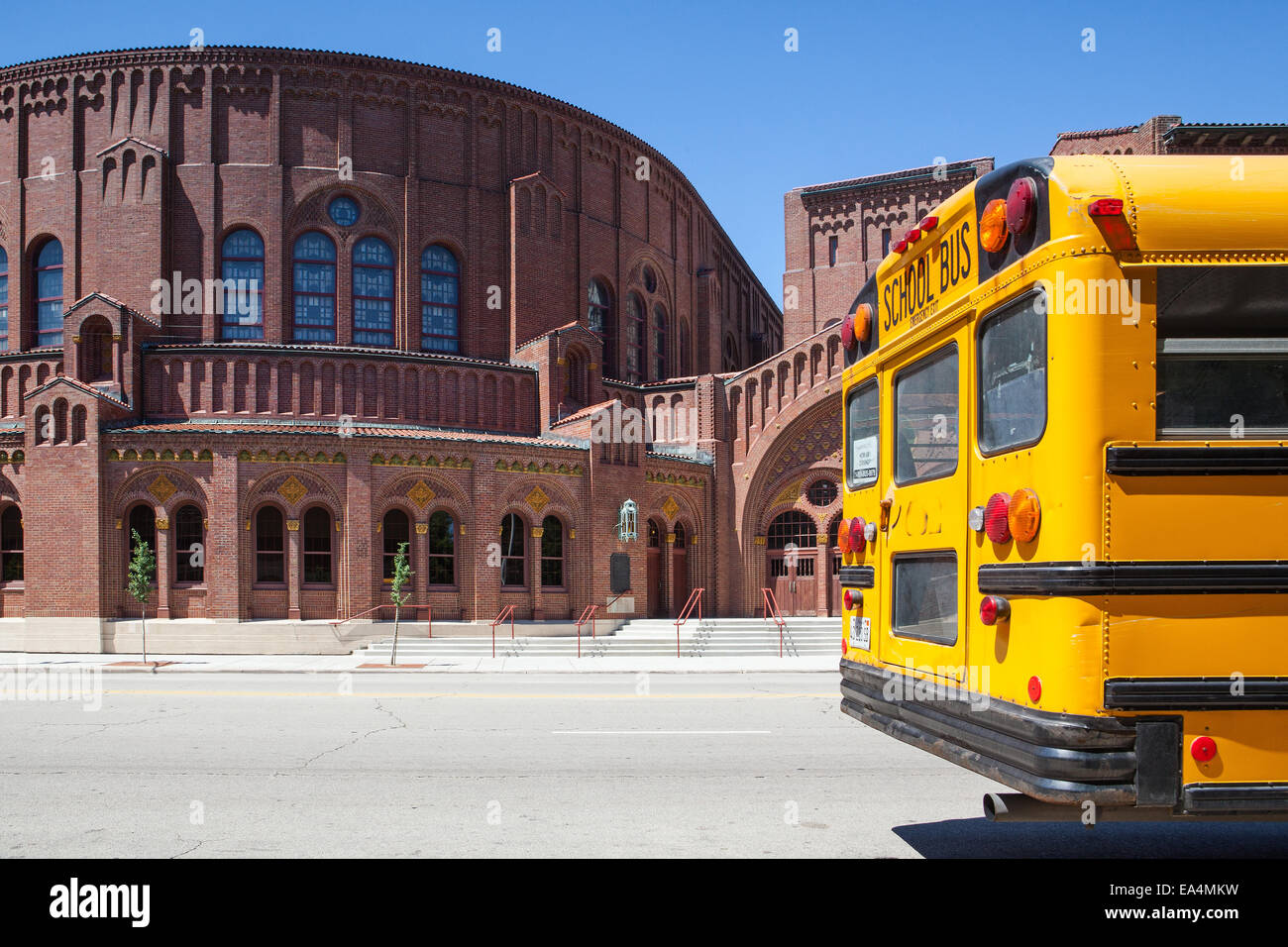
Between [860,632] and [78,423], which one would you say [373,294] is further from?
[860,632]

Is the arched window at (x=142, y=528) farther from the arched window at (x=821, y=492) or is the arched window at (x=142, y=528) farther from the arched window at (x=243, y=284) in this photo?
the arched window at (x=821, y=492)

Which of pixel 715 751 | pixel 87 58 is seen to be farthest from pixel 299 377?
pixel 715 751

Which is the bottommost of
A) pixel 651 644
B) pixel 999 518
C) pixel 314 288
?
pixel 651 644

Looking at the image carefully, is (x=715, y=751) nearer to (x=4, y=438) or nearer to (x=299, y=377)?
(x=299, y=377)

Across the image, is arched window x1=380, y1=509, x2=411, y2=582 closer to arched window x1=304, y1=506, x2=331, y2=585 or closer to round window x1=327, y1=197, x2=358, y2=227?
arched window x1=304, y1=506, x2=331, y2=585

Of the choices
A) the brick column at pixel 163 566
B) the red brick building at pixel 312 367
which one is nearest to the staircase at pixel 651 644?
the red brick building at pixel 312 367

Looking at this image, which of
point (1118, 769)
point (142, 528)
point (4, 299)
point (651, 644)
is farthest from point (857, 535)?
point (4, 299)

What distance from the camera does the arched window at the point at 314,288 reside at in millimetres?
28828

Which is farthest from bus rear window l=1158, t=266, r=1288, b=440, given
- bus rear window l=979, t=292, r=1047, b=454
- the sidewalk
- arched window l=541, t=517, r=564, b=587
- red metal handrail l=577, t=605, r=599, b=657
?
→ arched window l=541, t=517, r=564, b=587

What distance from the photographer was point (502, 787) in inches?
317

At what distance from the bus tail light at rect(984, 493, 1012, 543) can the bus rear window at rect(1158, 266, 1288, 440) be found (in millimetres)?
763

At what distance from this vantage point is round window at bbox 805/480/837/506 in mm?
31266

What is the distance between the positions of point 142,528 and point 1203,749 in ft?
83.5

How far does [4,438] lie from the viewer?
1007 inches
